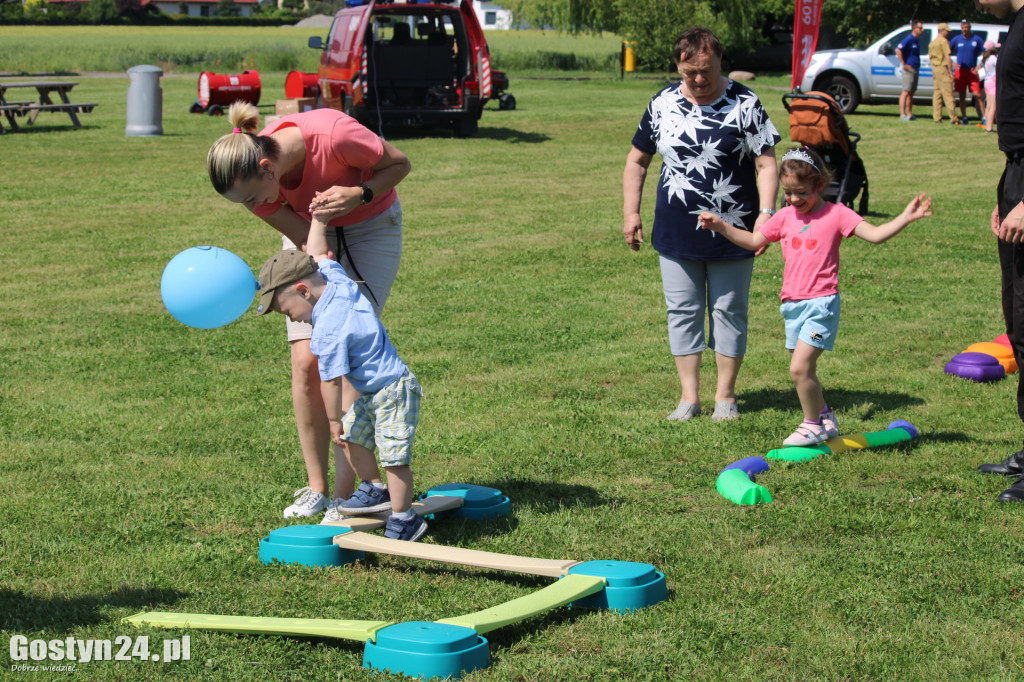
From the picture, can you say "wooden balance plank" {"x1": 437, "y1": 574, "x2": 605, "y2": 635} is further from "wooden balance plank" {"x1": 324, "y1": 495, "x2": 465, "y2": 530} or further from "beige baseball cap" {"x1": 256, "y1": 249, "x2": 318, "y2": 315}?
"beige baseball cap" {"x1": 256, "y1": 249, "x2": 318, "y2": 315}

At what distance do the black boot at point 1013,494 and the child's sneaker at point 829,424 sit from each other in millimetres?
897

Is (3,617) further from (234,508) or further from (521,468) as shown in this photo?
(521,468)

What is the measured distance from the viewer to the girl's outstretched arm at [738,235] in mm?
5211

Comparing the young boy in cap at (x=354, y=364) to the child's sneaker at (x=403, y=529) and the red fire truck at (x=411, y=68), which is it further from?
the red fire truck at (x=411, y=68)

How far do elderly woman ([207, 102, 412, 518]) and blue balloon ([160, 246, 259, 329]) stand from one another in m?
0.25

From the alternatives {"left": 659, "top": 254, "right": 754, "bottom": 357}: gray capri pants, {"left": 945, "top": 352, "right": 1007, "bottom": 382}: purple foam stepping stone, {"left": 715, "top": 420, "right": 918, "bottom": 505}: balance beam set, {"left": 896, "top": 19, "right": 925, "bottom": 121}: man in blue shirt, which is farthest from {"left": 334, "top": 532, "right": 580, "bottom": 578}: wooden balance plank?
{"left": 896, "top": 19, "right": 925, "bottom": 121}: man in blue shirt

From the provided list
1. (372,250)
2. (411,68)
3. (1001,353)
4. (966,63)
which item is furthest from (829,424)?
(966,63)

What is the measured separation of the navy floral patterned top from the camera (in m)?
5.57

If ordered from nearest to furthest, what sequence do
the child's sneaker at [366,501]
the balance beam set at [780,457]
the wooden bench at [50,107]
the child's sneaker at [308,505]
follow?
1. the child's sneaker at [366,501]
2. the child's sneaker at [308,505]
3. the balance beam set at [780,457]
4. the wooden bench at [50,107]

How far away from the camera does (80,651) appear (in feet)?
11.0

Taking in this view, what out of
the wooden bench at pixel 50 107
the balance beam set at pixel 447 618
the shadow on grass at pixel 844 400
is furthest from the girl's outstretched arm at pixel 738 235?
the wooden bench at pixel 50 107

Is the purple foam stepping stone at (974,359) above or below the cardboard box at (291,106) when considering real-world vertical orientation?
below

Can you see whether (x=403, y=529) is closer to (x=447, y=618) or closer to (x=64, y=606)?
(x=447, y=618)

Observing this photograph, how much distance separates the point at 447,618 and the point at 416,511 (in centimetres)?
76
